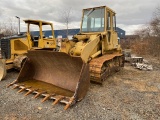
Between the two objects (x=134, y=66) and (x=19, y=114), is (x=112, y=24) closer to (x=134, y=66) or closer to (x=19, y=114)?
(x=134, y=66)

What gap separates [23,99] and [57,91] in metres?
0.90

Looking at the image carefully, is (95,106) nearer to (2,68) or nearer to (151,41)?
(2,68)

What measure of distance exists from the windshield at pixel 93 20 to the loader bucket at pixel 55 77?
252 cm

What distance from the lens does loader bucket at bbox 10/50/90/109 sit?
13.6 ft

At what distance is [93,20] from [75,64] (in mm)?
2932

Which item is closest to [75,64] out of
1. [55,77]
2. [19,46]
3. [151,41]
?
[55,77]

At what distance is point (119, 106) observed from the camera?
4031mm

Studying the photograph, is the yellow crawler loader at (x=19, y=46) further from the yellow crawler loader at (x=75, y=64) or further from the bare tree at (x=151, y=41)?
the bare tree at (x=151, y=41)

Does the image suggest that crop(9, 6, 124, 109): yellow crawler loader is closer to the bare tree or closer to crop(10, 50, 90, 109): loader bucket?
crop(10, 50, 90, 109): loader bucket

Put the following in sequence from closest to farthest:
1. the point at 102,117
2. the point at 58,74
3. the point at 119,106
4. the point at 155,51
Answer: the point at 102,117 < the point at 119,106 < the point at 58,74 < the point at 155,51

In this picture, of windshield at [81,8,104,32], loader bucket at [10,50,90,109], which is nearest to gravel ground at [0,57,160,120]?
loader bucket at [10,50,90,109]

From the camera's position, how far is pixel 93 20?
687 cm

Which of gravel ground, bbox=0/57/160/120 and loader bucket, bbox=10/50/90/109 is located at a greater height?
loader bucket, bbox=10/50/90/109

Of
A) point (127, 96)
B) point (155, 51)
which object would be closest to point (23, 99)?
point (127, 96)
